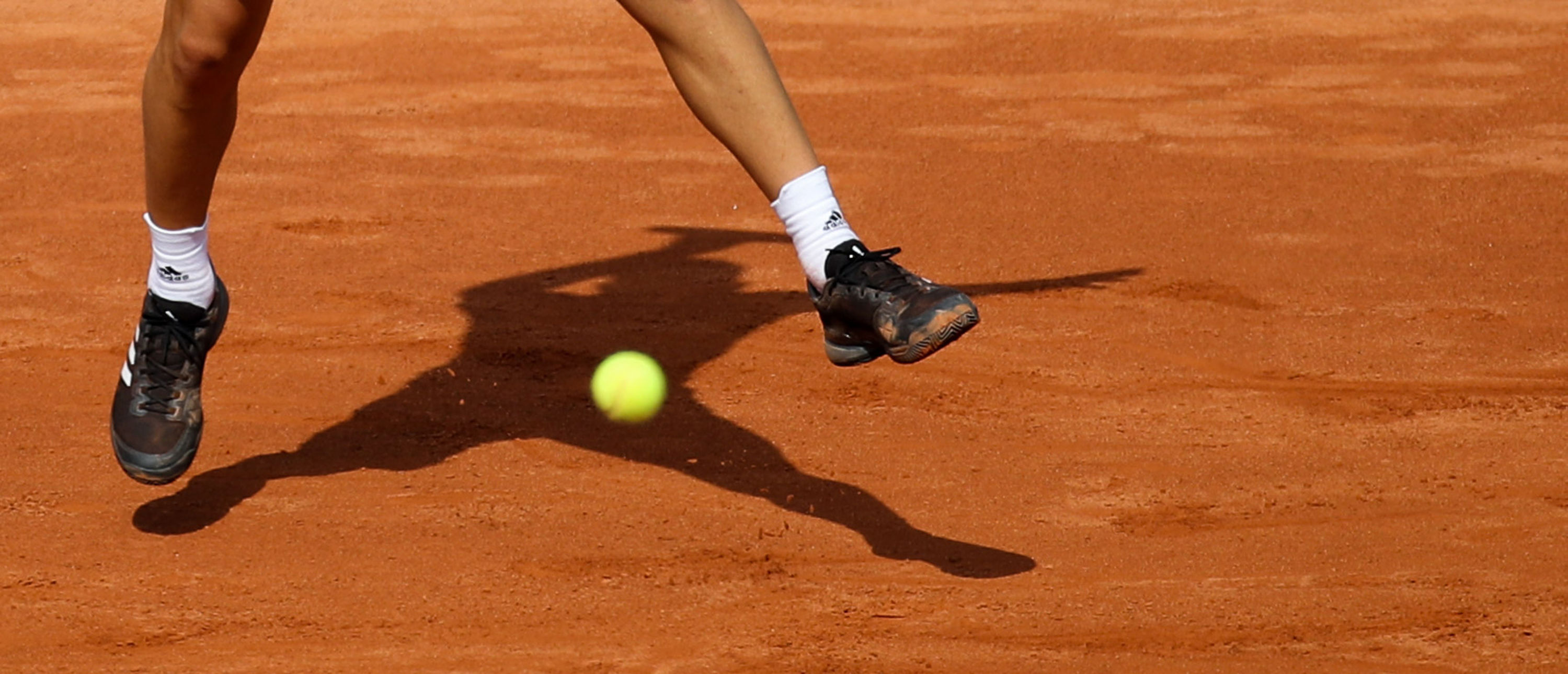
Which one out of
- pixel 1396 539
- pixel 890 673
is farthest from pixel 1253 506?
pixel 890 673

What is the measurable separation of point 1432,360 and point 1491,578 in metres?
1.37

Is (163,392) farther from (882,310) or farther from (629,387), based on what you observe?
(882,310)

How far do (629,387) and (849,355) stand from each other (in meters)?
1.51

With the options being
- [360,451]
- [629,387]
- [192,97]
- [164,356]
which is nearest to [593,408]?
[629,387]

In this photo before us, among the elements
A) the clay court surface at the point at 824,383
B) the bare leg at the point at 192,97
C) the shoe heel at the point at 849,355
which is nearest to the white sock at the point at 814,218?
the shoe heel at the point at 849,355

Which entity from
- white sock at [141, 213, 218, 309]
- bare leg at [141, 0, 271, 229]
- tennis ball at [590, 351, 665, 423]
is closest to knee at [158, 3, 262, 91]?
bare leg at [141, 0, 271, 229]

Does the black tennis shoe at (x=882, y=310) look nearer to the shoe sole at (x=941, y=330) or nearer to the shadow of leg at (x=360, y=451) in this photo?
the shoe sole at (x=941, y=330)

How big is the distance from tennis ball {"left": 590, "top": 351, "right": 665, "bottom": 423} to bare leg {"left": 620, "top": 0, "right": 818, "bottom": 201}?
51.4 inches

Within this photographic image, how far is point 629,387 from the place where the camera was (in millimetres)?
4270

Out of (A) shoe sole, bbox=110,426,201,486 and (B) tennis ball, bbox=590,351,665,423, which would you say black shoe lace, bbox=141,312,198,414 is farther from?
(B) tennis ball, bbox=590,351,665,423

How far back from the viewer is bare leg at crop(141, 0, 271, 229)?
3100mm

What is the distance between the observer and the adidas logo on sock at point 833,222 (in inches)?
111

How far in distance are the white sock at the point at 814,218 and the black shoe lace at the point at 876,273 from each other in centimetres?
4

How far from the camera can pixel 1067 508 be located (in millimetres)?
3510
